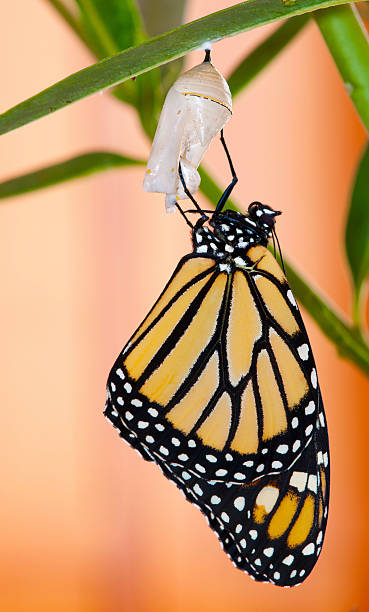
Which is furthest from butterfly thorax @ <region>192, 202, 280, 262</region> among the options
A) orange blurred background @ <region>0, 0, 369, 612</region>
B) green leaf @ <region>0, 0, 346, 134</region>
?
orange blurred background @ <region>0, 0, 369, 612</region>

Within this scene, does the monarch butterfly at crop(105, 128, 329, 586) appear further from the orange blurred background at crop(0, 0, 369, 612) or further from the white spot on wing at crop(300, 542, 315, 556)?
the orange blurred background at crop(0, 0, 369, 612)

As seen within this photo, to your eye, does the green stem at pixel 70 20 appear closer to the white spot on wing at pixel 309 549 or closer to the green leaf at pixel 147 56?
the green leaf at pixel 147 56

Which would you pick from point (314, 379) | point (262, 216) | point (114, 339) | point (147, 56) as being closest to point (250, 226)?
point (262, 216)

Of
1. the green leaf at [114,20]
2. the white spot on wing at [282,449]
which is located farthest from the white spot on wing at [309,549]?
the green leaf at [114,20]

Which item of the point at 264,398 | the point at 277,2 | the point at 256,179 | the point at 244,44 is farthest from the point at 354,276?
the point at 244,44

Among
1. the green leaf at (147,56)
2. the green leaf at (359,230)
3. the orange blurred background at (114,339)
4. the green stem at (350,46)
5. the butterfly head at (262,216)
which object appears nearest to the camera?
the green leaf at (147,56)

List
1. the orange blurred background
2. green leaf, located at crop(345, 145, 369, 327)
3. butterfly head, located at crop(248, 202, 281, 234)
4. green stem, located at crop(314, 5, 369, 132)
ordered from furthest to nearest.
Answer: the orange blurred background < green leaf, located at crop(345, 145, 369, 327) < butterfly head, located at crop(248, 202, 281, 234) < green stem, located at crop(314, 5, 369, 132)
